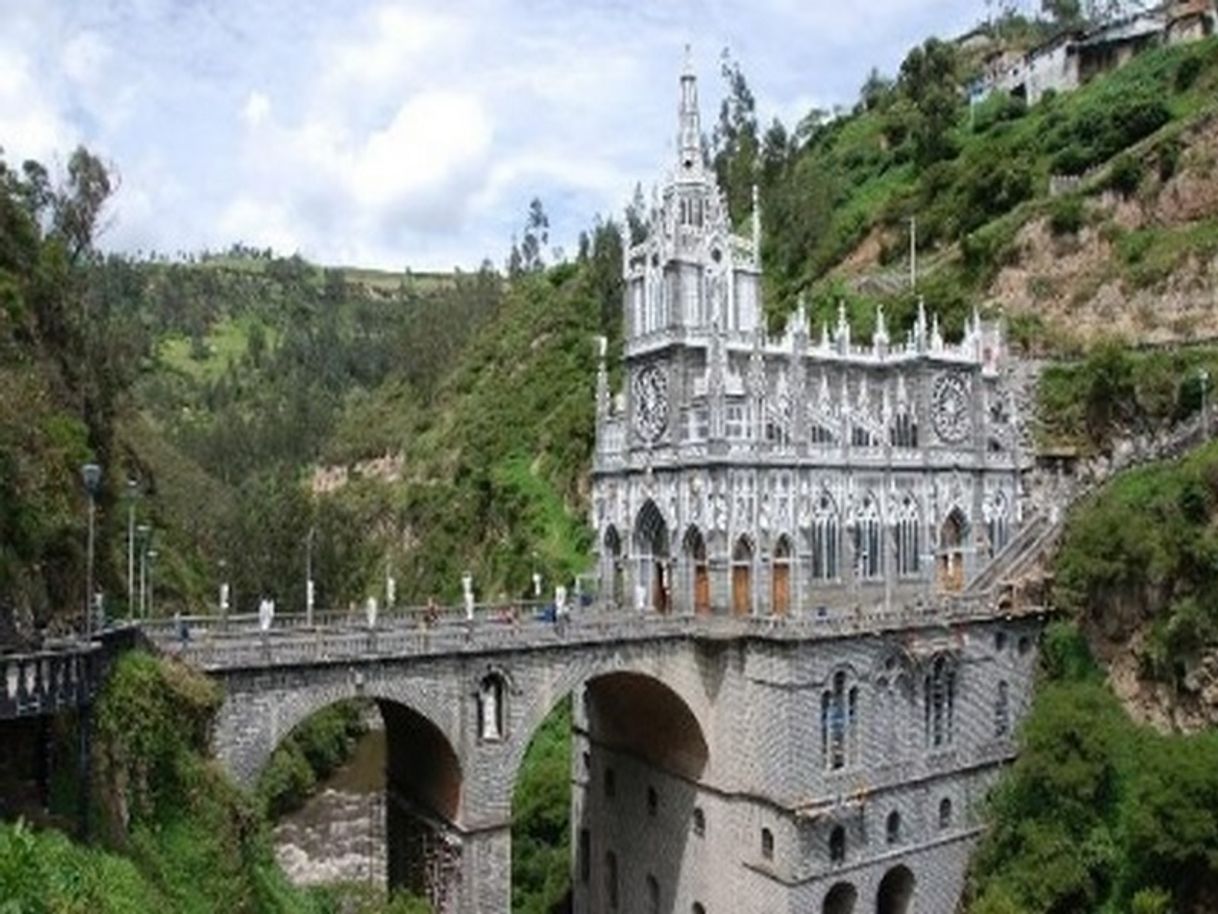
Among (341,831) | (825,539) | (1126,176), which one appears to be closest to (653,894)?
(825,539)

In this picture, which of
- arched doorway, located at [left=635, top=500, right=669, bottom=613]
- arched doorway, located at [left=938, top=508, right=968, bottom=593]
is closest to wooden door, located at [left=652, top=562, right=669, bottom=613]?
arched doorway, located at [left=635, top=500, right=669, bottom=613]

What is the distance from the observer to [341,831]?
6209 centimetres

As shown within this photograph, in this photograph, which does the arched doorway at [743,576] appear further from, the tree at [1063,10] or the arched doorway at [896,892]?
the tree at [1063,10]

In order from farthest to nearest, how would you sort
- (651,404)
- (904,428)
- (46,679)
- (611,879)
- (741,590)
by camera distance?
(904,428) < (611,879) < (651,404) < (741,590) < (46,679)

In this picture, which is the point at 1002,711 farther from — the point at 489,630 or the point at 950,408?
the point at 489,630

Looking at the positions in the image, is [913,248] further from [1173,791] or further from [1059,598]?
[1173,791]

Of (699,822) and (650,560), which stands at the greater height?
(650,560)

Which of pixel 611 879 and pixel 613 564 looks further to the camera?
pixel 613 564

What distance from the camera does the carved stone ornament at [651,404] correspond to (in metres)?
45.9

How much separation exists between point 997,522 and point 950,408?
18.0 ft

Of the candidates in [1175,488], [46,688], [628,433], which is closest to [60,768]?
[46,688]

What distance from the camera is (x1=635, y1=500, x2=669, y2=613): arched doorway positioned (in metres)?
46.8

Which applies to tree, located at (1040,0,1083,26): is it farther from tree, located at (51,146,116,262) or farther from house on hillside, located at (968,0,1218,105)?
tree, located at (51,146,116,262)

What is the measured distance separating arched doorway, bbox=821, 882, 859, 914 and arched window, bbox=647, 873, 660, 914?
660 centimetres
